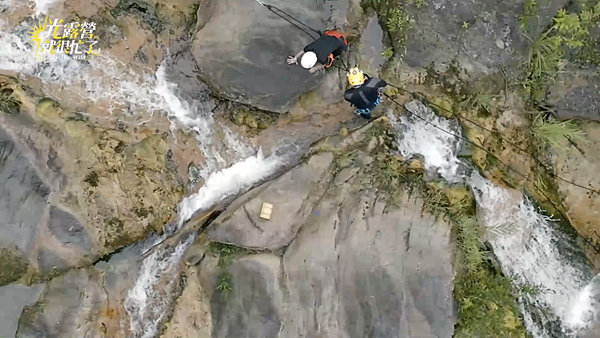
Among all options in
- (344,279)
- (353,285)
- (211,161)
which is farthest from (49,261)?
(353,285)

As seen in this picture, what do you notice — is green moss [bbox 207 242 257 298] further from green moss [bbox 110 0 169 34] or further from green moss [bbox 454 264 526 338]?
green moss [bbox 110 0 169 34]

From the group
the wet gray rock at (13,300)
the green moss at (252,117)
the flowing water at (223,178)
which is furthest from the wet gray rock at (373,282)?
the wet gray rock at (13,300)

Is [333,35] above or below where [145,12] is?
below

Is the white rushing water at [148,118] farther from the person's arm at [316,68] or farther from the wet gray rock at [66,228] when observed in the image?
the person's arm at [316,68]

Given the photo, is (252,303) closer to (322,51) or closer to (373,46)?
(322,51)

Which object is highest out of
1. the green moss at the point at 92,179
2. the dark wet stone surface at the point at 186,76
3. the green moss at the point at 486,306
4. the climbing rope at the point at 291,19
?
the climbing rope at the point at 291,19

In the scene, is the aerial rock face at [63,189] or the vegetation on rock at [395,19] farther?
the vegetation on rock at [395,19]

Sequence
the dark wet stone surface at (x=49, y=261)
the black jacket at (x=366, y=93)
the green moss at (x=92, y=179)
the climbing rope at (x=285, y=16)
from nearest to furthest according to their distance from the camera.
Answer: the black jacket at (x=366, y=93) < the dark wet stone surface at (x=49, y=261) < the green moss at (x=92, y=179) < the climbing rope at (x=285, y=16)

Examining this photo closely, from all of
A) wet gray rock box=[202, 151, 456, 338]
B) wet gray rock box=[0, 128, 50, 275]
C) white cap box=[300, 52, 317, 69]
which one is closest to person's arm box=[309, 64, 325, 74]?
white cap box=[300, 52, 317, 69]
